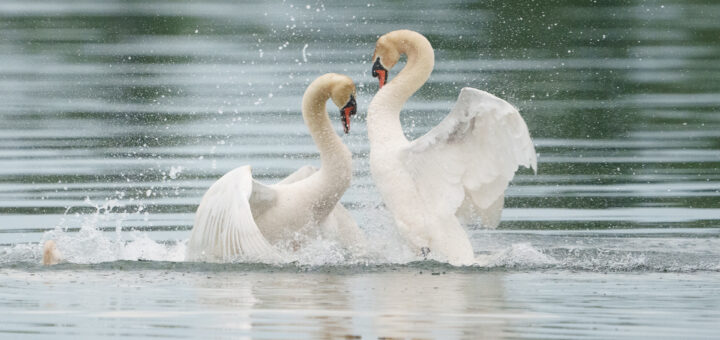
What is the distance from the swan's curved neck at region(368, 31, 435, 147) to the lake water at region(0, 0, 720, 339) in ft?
1.77

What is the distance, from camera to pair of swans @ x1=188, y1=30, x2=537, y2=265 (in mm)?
9836

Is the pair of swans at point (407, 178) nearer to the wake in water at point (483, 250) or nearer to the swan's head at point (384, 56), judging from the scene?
the wake in water at point (483, 250)

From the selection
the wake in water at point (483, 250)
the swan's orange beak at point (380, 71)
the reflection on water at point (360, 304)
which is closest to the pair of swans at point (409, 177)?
the wake in water at point (483, 250)

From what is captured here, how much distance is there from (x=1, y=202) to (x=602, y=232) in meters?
4.33

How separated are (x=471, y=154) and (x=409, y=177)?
42 cm

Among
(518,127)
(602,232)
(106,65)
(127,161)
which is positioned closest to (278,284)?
(518,127)

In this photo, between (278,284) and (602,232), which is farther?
(602,232)

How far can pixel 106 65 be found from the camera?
18219 millimetres

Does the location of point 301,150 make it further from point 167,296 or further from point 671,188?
point 167,296

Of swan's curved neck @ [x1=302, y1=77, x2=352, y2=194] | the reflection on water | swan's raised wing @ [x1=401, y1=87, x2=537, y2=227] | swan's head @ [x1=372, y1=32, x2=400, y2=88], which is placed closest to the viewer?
the reflection on water

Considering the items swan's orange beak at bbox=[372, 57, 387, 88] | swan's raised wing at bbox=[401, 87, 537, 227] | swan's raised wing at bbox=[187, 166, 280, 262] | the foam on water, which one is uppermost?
swan's orange beak at bbox=[372, 57, 387, 88]

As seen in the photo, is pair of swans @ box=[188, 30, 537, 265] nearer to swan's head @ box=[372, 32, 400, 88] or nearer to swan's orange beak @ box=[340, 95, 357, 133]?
swan's orange beak @ box=[340, 95, 357, 133]

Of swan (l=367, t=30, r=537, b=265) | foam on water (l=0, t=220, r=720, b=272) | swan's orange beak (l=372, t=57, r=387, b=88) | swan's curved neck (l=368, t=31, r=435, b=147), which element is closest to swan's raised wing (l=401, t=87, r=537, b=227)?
swan (l=367, t=30, r=537, b=265)

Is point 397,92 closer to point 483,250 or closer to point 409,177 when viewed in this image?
point 409,177
